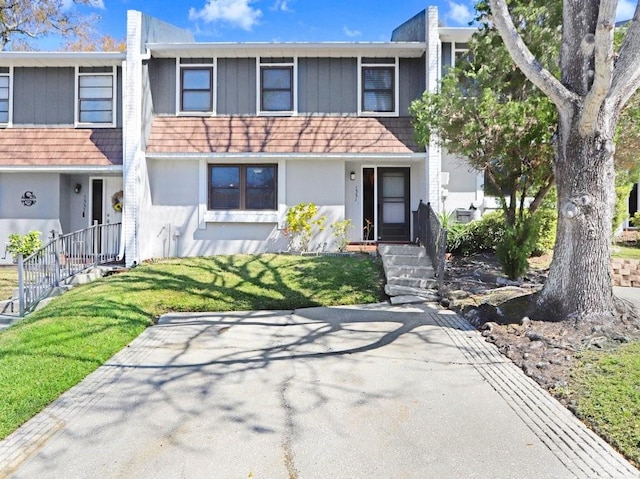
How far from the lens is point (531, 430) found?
3.69 meters

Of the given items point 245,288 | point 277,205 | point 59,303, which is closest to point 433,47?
point 277,205

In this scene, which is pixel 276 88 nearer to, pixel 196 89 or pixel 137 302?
pixel 196 89

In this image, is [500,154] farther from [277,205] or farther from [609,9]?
[277,205]

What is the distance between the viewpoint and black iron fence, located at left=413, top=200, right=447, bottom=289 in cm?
871

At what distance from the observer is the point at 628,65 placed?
18.9 feet

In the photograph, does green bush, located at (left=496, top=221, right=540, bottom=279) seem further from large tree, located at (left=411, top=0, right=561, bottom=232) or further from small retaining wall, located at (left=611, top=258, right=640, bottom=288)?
small retaining wall, located at (left=611, top=258, right=640, bottom=288)

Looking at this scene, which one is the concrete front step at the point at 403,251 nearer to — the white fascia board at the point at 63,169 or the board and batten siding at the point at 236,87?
the board and batten siding at the point at 236,87

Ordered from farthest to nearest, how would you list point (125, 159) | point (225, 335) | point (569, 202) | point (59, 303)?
point (125, 159) → point (59, 303) → point (225, 335) → point (569, 202)

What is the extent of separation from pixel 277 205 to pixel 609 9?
861 cm

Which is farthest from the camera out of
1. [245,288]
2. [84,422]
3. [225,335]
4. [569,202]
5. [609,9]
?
[245,288]

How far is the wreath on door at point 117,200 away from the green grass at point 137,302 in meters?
3.17

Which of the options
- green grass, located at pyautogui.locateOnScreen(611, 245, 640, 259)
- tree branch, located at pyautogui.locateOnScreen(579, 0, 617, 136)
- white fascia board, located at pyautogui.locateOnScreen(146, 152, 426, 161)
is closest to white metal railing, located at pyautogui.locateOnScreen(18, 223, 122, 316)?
white fascia board, located at pyautogui.locateOnScreen(146, 152, 426, 161)

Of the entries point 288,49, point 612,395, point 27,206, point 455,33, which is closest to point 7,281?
point 27,206

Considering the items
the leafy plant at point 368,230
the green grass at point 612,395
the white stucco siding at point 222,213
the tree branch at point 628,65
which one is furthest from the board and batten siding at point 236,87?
the green grass at point 612,395
